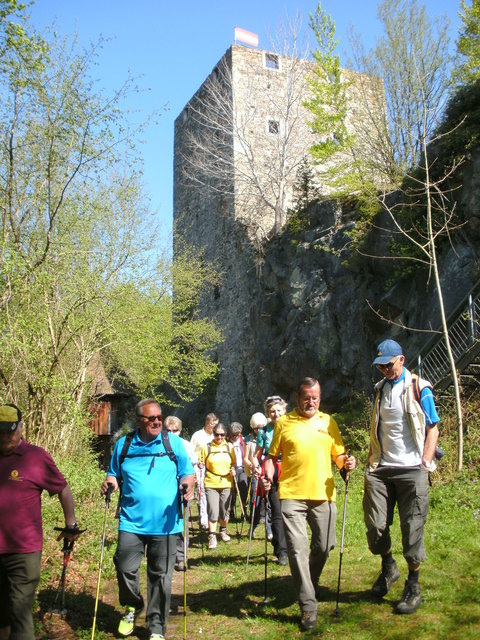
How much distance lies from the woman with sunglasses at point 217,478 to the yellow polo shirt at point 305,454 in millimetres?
3355

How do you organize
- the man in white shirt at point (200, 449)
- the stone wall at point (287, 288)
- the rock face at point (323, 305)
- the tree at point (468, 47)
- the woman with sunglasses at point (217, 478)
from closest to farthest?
the woman with sunglasses at point (217, 478), the man in white shirt at point (200, 449), the rock face at point (323, 305), the stone wall at point (287, 288), the tree at point (468, 47)

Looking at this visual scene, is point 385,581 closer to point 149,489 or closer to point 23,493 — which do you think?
point 149,489

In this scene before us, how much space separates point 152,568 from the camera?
466cm

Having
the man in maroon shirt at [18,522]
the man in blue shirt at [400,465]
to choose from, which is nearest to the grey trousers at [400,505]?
the man in blue shirt at [400,465]

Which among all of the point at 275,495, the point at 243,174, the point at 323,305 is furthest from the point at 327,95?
the point at 275,495

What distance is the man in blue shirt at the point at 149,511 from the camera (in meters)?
4.63

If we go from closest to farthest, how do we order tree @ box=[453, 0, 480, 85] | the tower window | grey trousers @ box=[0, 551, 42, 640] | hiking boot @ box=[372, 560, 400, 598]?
grey trousers @ box=[0, 551, 42, 640]
hiking boot @ box=[372, 560, 400, 598]
tree @ box=[453, 0, 480, 85]
the tower window

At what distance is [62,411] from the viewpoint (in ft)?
38.5

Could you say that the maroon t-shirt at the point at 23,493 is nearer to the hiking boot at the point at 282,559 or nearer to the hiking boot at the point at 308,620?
the hiking boot at the point at 308,620

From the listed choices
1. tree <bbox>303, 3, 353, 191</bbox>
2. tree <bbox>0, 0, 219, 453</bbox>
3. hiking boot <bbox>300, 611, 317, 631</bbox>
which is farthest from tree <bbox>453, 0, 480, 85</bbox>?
hiking boot <bbox>300, 611, 317, 631</bbox>

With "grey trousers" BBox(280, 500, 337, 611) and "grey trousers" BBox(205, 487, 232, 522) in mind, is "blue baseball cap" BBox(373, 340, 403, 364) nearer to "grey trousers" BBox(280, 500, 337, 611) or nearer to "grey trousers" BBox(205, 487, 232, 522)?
"grey trousers" BBox(280, 500, 337, 611)

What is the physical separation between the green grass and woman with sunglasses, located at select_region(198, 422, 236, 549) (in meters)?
0.33

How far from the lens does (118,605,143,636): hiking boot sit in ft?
15.6

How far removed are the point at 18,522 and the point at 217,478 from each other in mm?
4533
